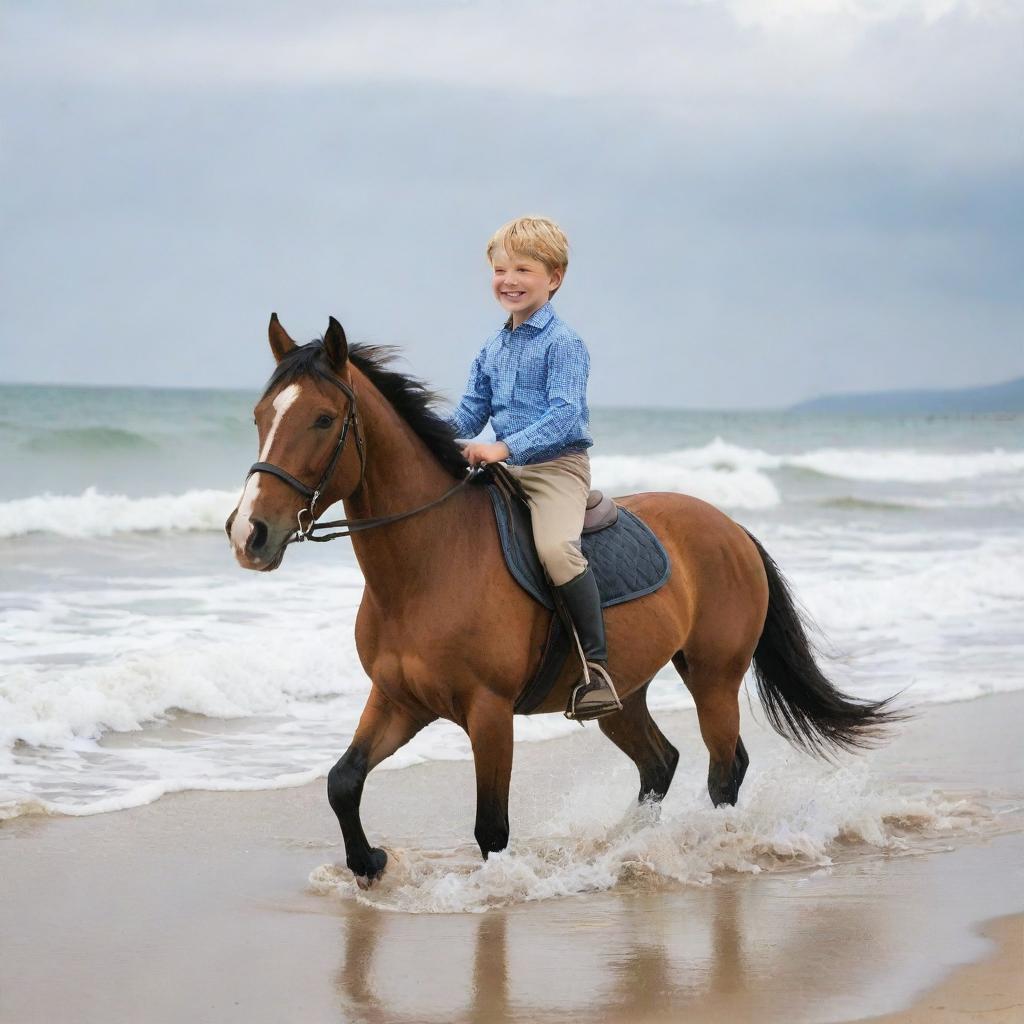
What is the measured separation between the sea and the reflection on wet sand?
5.90ft

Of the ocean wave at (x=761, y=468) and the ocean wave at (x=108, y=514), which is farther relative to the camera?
the ocean wave at (x=761, y=468)

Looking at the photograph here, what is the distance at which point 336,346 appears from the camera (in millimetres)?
3750

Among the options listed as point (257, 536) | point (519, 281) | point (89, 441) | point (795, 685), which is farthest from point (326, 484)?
point (89, 441)

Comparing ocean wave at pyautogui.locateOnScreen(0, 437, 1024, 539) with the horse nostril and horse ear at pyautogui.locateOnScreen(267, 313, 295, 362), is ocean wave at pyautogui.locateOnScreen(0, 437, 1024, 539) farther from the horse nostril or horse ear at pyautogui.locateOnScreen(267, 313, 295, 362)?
the horse nostril

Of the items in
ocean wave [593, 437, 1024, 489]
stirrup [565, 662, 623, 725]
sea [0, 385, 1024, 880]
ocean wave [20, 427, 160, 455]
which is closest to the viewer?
stirrup [565, 662, 623, 725]

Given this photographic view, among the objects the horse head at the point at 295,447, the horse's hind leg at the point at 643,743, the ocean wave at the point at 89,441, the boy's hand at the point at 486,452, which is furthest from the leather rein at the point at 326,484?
the ocean wave at the point at 89,441

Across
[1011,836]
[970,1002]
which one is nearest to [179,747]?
[1011,836]

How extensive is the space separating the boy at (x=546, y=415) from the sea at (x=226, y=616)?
1701 mm

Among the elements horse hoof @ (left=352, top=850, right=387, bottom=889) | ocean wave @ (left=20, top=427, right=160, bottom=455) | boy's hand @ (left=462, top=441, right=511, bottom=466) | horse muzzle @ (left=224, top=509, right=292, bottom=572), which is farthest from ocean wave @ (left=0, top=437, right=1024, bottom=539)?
horse muzzle @ (left=224, top=509, right=292, bottom=572)

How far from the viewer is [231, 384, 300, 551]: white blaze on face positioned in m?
3.50

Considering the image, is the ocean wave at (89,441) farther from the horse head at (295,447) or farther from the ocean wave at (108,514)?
the horse head at (295,447)

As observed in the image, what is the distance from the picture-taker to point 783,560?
14055 millimetres

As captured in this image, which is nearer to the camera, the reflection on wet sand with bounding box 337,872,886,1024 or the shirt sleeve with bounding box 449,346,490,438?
the reflection on wet sand with bounding box 337,872,886,1024

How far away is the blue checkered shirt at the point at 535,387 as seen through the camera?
4230 mm
